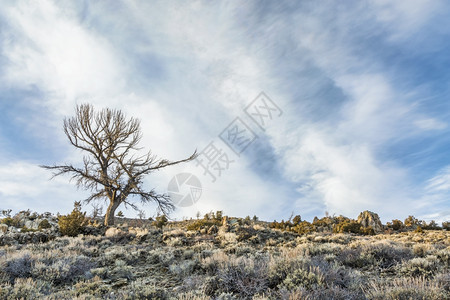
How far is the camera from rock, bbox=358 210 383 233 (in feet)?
80.7

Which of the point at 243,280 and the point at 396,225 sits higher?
the point at 396,225

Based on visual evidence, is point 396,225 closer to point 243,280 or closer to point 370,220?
point 370,220

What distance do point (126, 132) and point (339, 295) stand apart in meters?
21.1

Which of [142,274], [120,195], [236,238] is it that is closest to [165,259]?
[142,274]

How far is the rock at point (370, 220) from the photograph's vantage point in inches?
969

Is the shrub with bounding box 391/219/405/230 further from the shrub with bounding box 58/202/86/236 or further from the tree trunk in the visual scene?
the shrub with bounding box 58/202/86/236

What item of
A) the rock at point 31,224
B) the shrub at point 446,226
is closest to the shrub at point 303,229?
the shrub at point 446,226

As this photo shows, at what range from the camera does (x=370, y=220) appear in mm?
25188

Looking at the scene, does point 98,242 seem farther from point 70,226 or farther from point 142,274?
point 142,274

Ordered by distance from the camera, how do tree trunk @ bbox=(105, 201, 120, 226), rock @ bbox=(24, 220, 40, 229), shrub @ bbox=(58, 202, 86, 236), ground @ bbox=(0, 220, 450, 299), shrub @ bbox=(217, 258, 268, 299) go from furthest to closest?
rock @ bbox=(24, 220, 40, 229)
tree trunk @ bbox=(105, 201, 120, 226)
shrub @ bbox=(58, 202, 86, 236)
shrub @ bbox=(217, 258, 268, 299)
ground @ bbox=(0, 220, 450, 299)

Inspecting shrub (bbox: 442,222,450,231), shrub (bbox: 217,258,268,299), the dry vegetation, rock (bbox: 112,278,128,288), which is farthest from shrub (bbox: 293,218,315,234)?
rock (bbox: 112,278,128,288)

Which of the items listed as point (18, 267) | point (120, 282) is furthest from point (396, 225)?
point (18, 267)

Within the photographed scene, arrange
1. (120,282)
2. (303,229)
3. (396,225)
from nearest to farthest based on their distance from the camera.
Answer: (120,282) < (303,229) < (396,225)

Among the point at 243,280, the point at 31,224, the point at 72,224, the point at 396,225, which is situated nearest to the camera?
the point at 243,280
